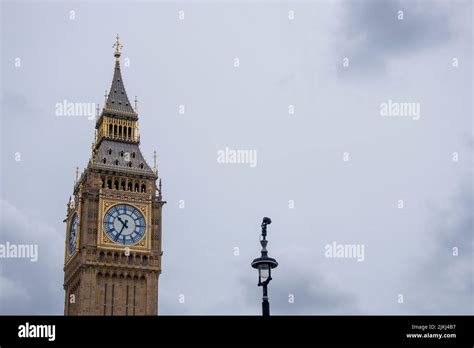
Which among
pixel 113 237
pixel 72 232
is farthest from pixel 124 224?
pixel 72 232

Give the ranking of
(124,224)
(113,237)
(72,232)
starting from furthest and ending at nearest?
(72,232)
(124,224)
(113,237)

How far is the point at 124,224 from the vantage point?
113 meters

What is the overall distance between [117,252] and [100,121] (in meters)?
18.4

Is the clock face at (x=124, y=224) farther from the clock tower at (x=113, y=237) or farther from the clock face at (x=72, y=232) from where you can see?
the clock face at (x=72, y=232)

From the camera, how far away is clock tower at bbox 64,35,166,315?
110 meters

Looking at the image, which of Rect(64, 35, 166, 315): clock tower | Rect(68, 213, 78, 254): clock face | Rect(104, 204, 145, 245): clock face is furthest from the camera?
Rect(68, 213, 78, 254): clock face

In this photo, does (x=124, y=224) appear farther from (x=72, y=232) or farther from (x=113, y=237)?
(x=72, y=232)

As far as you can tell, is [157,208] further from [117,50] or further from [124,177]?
[117,50]

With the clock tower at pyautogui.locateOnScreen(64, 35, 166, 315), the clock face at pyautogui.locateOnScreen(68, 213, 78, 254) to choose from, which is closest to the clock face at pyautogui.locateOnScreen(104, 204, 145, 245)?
the clock tower at pyautogui.locateOnScreen(64, 35, 166, 315)

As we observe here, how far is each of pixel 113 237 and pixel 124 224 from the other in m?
2.19

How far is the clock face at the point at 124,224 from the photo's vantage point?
367 ft

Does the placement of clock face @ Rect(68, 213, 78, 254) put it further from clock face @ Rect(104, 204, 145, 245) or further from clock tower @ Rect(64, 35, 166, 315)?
clock face @ Rect(104, 204, 145, 245)

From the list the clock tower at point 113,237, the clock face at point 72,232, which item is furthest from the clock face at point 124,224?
the clock face at point 72,232
